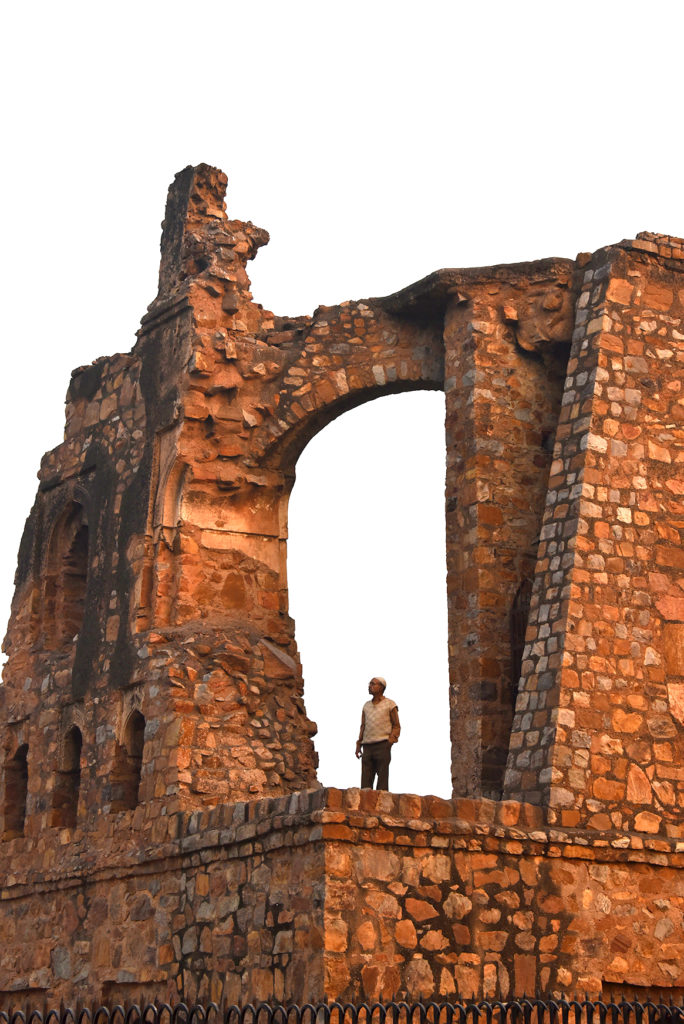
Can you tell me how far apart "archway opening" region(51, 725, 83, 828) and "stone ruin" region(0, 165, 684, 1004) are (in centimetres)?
3

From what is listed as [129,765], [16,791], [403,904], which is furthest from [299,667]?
[403,904]

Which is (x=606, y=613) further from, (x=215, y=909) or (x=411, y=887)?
(x=215, y=909)

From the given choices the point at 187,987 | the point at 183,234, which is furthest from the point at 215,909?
the point at 183,234

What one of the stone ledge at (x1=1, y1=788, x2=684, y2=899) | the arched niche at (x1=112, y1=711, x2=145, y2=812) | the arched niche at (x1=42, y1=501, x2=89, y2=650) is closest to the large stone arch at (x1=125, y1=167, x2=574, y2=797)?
the arched niche at (x1=112, y1=711, x2=145, y2=812)

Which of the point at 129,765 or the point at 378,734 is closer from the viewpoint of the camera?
the point at 378,734

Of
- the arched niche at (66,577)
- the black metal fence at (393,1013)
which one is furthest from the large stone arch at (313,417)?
the black metal fence at (393,1013)

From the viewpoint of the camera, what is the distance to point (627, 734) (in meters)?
11.6

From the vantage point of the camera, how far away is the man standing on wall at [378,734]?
491 inches

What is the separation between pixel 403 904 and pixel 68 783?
5583 mm

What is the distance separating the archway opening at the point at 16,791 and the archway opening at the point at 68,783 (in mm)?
813

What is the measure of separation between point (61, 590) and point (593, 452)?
6.36 meters

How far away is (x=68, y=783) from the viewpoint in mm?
15016

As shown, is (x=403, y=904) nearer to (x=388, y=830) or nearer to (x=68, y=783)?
(x=388, y=830)

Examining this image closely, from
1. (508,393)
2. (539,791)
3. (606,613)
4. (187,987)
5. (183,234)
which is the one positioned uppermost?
(183,234)
